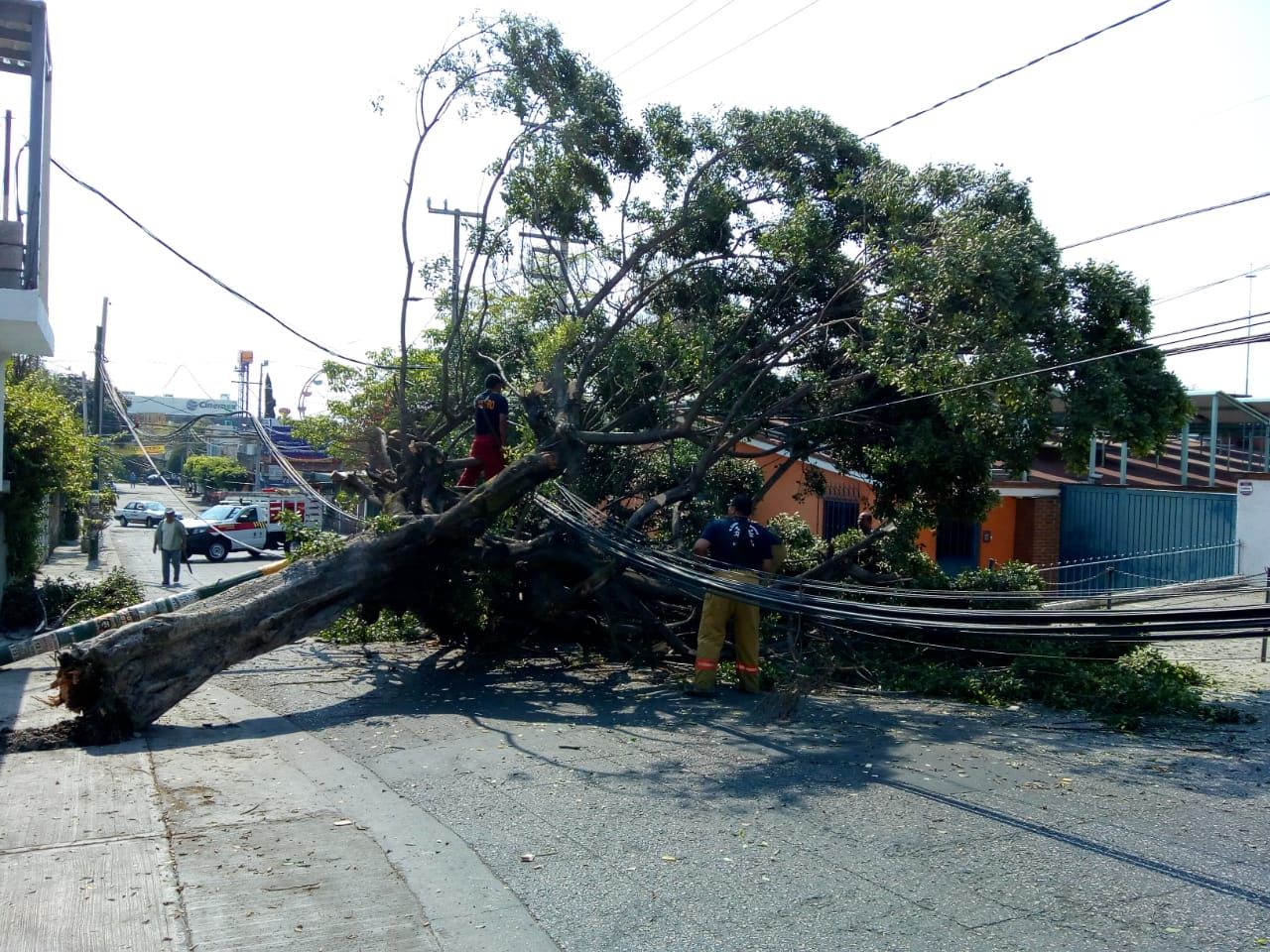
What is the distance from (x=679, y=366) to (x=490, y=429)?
8.71 ft

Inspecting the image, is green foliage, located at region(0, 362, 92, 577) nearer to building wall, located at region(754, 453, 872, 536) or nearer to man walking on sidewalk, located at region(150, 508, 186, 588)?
man walking on sidewalk, located at region(150, 508, 186, 588)

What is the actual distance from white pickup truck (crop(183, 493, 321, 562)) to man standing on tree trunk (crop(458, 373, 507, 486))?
2088 centimetres

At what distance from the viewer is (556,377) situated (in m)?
11.5

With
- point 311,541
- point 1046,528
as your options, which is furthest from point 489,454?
point 1046,528

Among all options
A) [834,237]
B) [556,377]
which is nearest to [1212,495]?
[834,237]

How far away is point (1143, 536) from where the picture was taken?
63.2 feet

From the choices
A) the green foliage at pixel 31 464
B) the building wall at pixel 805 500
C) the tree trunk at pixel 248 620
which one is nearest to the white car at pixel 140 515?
the building wall at pixel 805 500

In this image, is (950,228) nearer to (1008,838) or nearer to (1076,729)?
(1076,729)

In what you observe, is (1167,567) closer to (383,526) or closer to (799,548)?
(799,548)

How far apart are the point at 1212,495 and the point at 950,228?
391 inches

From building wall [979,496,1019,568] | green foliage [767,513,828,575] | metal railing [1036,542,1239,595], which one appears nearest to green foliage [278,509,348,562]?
green foliage [767,513,828,575]

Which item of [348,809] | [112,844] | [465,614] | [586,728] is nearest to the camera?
[112,844]

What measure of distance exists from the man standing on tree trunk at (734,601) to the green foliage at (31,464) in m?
9.71

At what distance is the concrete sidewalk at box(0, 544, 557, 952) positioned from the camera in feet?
15.0
